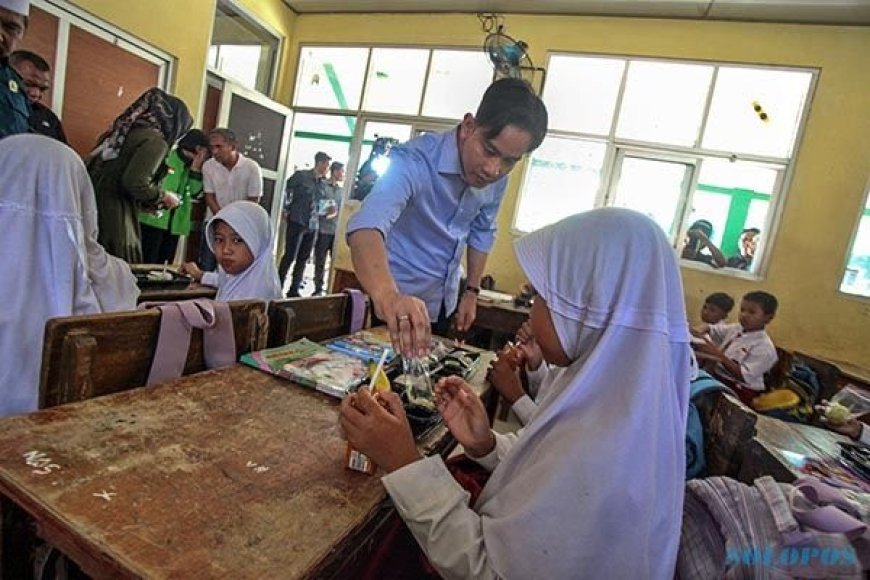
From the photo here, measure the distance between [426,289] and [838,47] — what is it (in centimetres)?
483

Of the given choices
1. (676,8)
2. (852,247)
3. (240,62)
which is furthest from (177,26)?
(852,247)

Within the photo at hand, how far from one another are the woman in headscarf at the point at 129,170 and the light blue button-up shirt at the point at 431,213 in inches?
68.0

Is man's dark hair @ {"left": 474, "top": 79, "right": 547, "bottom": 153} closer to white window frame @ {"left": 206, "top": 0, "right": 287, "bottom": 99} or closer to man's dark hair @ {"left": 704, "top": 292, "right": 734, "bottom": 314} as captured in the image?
man's dark hair @ {"left": 704, "top": 292, "right": 734, "bottom": 314}

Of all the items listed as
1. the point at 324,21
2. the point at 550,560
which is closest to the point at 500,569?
the point at 550,560

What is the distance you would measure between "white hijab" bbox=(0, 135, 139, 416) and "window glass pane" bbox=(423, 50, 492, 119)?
4.47 metres

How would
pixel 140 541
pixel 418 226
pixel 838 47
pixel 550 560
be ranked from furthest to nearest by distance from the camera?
pixel 838 47
pixel 418 226
pixel 550 560
pixel 140 541

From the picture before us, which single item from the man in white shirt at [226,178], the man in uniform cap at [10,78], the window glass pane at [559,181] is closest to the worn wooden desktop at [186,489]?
the man in uniform cap at [10,78]

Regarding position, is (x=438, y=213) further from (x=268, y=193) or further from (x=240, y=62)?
(x=240, y=62)

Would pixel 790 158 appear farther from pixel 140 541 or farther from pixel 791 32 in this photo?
pixel 140 541

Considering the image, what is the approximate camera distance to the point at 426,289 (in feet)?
6.36

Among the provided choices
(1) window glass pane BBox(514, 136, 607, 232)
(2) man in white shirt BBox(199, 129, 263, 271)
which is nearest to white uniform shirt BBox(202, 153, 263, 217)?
(2) man in white shirt BBox(199, 129, 263, 271)

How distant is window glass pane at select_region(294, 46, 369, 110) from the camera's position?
18.8ft

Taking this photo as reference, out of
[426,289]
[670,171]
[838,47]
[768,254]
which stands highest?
[838,47]

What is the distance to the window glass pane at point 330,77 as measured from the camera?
573 cm
